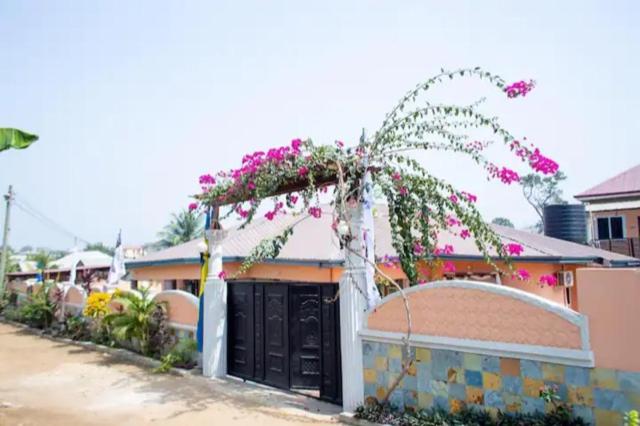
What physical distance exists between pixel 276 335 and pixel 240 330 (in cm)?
123

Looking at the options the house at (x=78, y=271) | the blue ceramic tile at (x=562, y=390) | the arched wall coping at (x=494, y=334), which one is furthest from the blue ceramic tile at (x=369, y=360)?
the house at (x=78, y=271)

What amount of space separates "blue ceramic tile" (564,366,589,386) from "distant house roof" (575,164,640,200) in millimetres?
19382

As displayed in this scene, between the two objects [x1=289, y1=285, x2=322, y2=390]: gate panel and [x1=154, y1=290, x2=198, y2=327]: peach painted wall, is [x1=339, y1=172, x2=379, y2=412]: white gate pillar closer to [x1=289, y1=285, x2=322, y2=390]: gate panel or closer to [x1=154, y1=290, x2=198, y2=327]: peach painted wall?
[x1=289, y1=285, x2=322, y2=390]: gate panel

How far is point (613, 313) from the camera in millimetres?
4660

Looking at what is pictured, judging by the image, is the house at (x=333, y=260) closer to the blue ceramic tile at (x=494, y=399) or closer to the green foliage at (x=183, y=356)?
the green foliage at (x=183, y=356)

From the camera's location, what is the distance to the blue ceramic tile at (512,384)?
17.5 feet

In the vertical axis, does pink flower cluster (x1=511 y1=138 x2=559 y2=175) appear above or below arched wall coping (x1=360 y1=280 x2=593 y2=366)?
above

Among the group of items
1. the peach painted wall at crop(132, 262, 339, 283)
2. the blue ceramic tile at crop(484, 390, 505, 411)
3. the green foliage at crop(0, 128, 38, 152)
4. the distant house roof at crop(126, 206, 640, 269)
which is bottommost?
the blue ceramic tile at crop(484, 390, 505, 411)

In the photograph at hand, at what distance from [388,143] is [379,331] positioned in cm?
289

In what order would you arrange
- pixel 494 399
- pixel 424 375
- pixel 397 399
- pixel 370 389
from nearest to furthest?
pixel 494 399 → pixel 424 375 → pixel 397 399 → pixel 370 389

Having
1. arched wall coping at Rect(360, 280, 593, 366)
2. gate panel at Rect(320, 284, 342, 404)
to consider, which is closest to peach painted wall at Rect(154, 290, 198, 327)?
gate panel at Rect(320, 284, 342, 404)

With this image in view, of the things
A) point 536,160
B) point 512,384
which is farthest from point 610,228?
A: point 512,384

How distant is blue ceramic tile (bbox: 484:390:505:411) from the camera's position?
546 cm

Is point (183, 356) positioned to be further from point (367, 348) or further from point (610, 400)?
point (610, 400)
